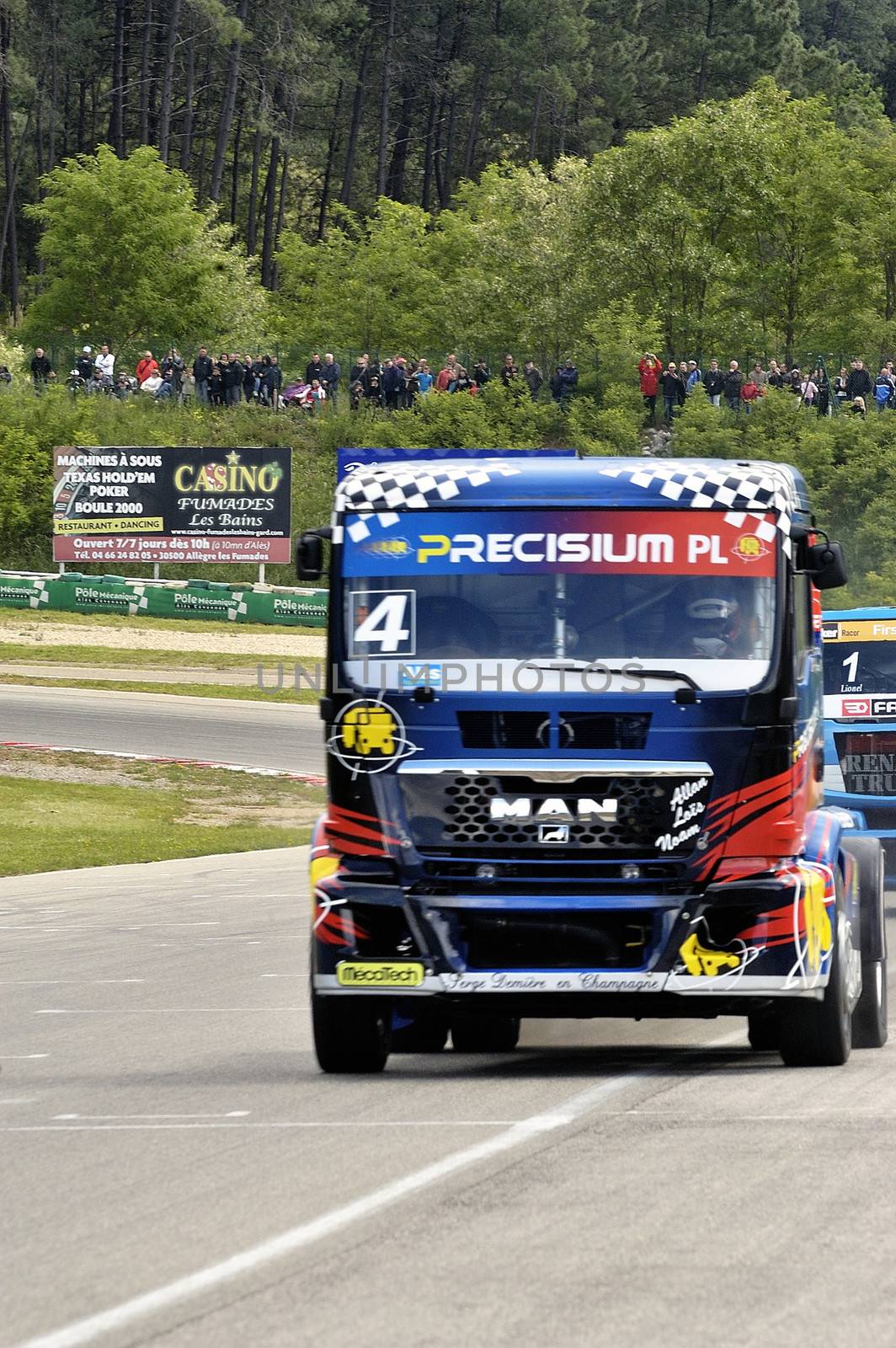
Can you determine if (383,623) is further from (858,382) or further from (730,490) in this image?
(858,382)

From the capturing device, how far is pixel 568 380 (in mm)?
61000

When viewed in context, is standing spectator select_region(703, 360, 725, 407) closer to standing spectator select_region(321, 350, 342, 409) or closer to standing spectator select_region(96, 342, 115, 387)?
standing spectator select_region(321, 350, 342, 409)

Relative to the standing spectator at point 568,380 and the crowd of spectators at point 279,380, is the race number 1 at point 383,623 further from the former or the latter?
the standing spectator at point 568,380

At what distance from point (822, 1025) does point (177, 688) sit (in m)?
34.1

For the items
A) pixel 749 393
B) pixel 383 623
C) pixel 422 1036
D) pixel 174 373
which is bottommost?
pixel 422 1036

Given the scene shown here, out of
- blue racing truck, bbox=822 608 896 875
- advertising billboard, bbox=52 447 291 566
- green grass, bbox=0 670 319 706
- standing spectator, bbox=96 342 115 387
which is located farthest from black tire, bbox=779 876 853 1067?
standing spectator, bbox=96 342 115 387

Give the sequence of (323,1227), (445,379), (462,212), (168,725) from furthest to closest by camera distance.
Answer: (462,212) < (445,379) < (168,725) < (323,1227)

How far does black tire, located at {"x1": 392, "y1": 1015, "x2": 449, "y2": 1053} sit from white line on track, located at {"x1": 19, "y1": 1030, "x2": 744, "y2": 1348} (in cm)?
174

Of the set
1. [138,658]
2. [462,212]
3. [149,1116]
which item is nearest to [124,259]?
[462,212]

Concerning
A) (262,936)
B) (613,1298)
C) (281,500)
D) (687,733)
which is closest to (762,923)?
(687,733)

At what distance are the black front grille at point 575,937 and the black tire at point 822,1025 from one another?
904 mm

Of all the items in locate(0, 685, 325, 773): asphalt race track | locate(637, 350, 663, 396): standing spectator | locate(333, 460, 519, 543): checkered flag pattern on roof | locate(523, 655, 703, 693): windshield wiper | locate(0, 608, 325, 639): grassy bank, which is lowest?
locate(0, 685, 325, 773): asphalt race track

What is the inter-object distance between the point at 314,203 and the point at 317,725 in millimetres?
→ 77708

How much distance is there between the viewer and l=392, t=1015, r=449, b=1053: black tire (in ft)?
36.4
